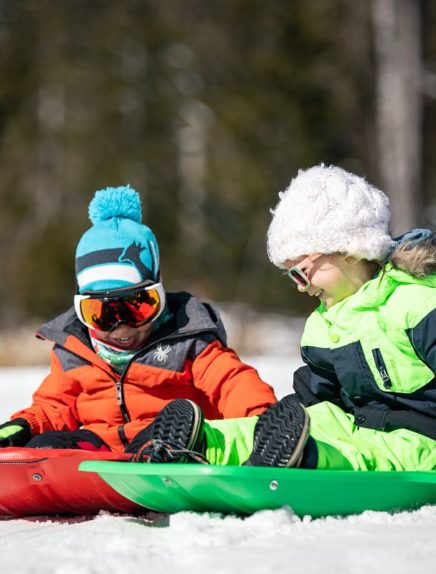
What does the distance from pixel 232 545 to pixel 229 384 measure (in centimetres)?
91

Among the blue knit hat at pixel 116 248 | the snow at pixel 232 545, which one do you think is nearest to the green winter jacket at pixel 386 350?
the snow at pixel 232 545

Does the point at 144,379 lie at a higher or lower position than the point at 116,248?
lower

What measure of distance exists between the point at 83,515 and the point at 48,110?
50.8 ft

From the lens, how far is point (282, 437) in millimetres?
1986

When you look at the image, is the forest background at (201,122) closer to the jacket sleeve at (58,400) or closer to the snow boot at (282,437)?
the jacket sleeve at (58,400)

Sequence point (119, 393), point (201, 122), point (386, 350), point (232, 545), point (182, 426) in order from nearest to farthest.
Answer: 1. point (232, 545)
2. point (182, 426)
3. point (386, 350)
4. point (119, 393)
5. point (201, 122)

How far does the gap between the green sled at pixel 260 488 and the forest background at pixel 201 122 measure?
21.6 ft

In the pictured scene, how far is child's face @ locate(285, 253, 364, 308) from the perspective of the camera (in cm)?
246

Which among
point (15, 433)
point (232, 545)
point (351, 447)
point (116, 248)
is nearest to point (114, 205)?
point (116, 248)

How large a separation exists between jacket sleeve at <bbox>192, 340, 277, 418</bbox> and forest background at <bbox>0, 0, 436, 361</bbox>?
237 inches

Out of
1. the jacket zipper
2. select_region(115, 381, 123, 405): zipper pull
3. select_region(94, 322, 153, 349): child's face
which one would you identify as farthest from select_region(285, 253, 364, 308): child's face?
select_region(115, 381, 123, 405): zipper pull

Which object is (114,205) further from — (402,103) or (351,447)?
(402,103)

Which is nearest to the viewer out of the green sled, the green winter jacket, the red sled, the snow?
the snow

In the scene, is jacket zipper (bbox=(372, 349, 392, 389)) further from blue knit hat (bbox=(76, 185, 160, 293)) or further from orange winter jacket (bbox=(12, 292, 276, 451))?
blue knit hat (bbox=(76, 185, 160, 293))
